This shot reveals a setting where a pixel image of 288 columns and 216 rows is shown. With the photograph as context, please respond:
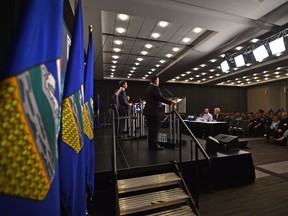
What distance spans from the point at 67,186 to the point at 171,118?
3465 millimetres

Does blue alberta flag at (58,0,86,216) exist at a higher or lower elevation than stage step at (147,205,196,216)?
higher

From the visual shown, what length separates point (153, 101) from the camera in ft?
11.2

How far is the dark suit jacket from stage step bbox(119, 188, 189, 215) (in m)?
1.44

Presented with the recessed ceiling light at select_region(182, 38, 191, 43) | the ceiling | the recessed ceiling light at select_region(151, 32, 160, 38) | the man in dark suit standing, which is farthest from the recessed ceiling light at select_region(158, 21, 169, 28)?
the man in dark suit standing

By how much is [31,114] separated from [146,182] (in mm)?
2108

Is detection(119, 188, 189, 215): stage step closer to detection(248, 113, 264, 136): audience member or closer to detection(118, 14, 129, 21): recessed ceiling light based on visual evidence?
detection(118, 14, 129, 21): recessed ceiling light

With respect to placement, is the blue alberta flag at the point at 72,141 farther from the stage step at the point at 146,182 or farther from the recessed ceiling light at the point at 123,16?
the recessed ceiling light at the point at 123,16

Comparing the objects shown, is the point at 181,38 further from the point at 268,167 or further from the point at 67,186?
the point at 67,186

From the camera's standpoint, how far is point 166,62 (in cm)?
836

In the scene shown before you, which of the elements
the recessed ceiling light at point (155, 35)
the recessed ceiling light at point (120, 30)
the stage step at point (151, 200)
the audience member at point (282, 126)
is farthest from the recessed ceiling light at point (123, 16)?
the audience member at point (282, 126)

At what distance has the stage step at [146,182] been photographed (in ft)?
7.73

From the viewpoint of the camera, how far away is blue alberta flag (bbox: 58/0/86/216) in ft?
3.92

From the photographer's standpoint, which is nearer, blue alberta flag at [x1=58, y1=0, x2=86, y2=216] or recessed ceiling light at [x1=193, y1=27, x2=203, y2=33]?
blue alberta flag at [x1=58, y1=0, x2=86, y2=216]

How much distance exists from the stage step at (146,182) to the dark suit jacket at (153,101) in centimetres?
119
